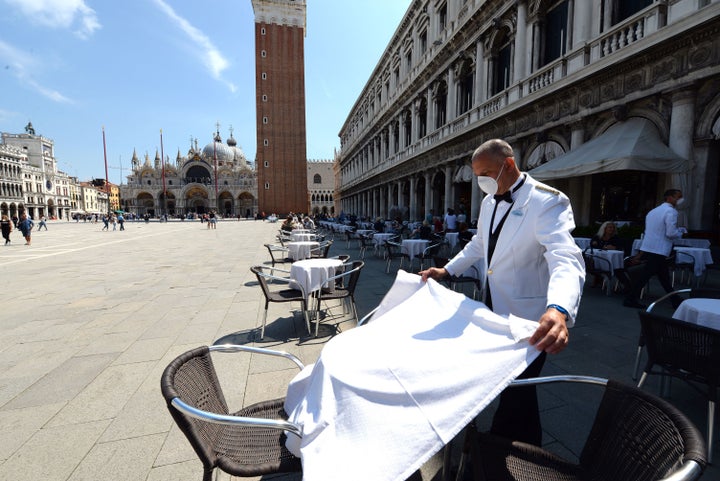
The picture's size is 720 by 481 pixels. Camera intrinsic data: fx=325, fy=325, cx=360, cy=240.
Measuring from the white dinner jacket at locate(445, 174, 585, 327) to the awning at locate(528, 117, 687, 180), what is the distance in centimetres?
669

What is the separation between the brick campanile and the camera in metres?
50.6

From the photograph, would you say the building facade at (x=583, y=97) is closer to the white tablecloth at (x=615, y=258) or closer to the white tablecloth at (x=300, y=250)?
the white tablecloth at (x=615, y=258)

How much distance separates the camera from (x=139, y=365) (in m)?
3.35

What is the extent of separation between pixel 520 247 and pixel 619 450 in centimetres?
93

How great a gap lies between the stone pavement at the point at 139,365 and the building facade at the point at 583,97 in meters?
3.02

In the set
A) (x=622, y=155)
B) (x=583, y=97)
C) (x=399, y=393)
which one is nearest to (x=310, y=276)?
(x=399, y=393)

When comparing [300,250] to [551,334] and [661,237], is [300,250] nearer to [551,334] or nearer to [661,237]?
[661,237]

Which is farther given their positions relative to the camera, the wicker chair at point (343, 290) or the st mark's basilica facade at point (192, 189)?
the st mark's basilica facade at point (192, 189)

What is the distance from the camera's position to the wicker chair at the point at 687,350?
78.7 inches

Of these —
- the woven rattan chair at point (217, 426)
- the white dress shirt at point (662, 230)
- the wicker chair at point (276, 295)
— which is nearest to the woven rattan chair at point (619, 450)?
the woven rattan chair at point (217, 426)

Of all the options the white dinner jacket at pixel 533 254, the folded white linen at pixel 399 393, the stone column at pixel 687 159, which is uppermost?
the stone column at pixel 687 159

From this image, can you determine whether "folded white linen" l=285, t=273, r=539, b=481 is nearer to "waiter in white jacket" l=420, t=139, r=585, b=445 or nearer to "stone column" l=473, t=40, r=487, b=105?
"waiter in white jacket" l=420, t=139, r=585, b=445

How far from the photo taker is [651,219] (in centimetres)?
475

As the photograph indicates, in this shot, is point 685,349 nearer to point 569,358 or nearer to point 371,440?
point 569,358
